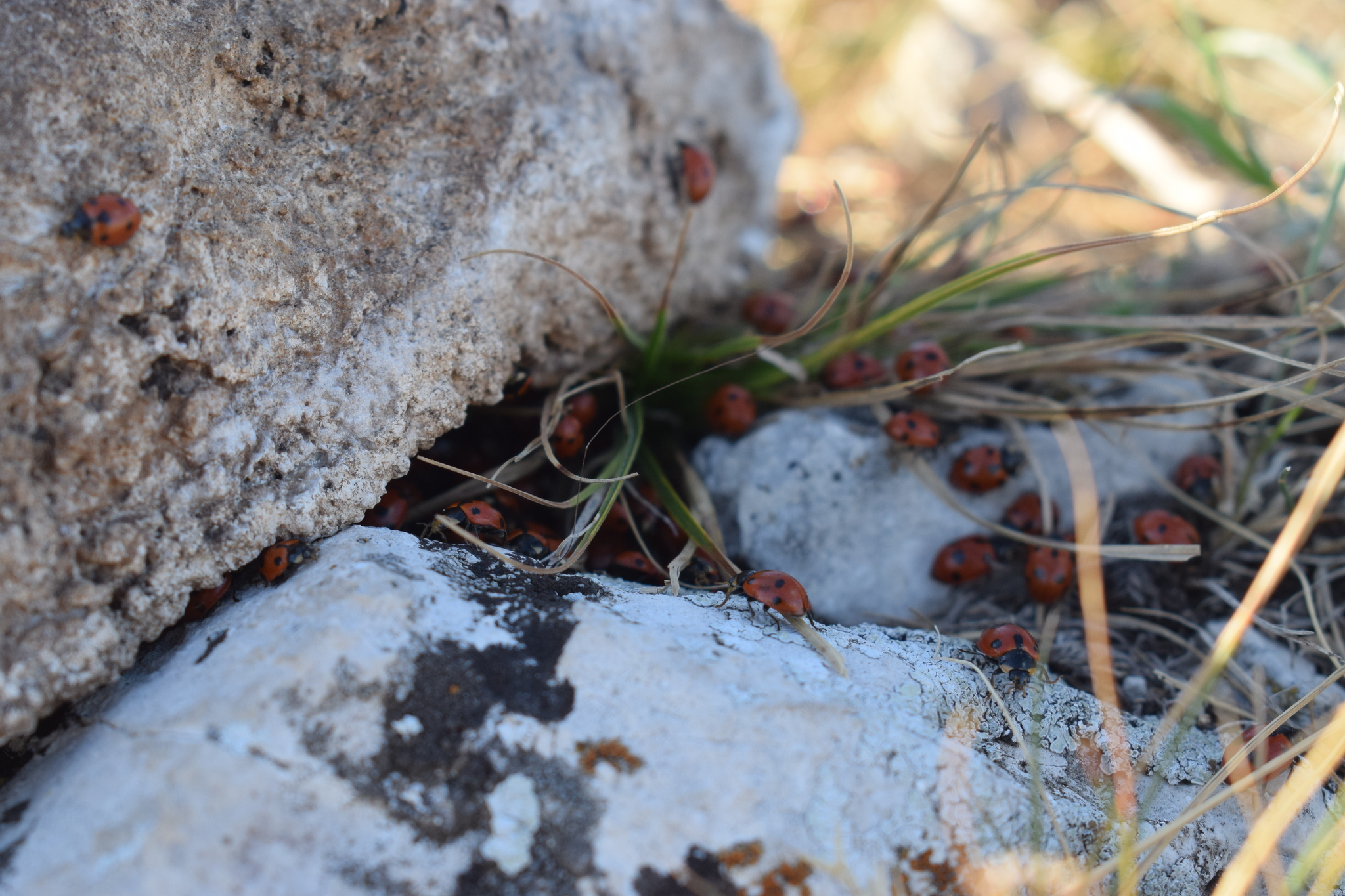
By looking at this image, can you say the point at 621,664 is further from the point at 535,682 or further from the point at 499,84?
the point at 499,84

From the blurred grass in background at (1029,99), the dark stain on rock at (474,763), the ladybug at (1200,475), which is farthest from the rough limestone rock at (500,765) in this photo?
the blurred grass in background at (1029,99)

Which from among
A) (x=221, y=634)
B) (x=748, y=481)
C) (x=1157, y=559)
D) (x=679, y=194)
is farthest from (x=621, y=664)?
(x=679, y=194)

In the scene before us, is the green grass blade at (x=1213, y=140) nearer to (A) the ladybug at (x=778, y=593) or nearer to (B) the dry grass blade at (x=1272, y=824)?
(B) the dry grass blade at (x=1272, y=824)

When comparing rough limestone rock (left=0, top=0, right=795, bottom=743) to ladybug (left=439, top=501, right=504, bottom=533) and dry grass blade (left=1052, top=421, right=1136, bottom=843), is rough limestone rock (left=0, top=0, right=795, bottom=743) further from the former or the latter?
A: dry grass blade (left=1052, top=421, right=1136, bottom=843)

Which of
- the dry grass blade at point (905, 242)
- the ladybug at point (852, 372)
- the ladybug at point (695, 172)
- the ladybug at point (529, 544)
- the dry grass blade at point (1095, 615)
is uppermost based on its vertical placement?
the ladybug at point (695, 172)

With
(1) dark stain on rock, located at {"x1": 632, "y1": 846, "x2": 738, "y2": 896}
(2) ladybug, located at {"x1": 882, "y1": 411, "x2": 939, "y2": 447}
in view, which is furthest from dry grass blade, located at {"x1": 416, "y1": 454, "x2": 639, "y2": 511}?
(2) ladybug, located at {"x1": 882, "y1": 411, "x2": 939, "y2": 447}
